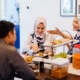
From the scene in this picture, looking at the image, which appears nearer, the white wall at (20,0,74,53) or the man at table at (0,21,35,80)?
the man at table at (0,21,35,80)

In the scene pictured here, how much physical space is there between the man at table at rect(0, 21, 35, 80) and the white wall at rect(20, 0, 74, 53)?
96.0 inches

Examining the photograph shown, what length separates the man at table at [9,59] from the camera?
1.31 meters

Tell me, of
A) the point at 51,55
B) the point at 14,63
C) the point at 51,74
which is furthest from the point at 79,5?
the point at 14,63

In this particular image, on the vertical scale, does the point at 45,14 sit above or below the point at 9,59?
above

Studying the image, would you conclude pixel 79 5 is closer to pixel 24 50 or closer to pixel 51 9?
pixel 51 9

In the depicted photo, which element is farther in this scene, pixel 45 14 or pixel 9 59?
pixel 45 14

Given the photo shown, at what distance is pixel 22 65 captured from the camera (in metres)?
1.33

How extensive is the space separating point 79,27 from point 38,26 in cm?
Result: 67

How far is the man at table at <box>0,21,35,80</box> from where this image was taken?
131 centimetres

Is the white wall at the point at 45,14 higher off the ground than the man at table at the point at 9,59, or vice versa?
the white wall at the point at 45,14

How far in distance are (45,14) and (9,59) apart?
2.84m

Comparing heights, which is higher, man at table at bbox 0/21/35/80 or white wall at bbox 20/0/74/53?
white wall at bbox 20/0/74/53

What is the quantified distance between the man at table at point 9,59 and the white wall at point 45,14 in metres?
2.44

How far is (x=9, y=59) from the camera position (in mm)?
1304
